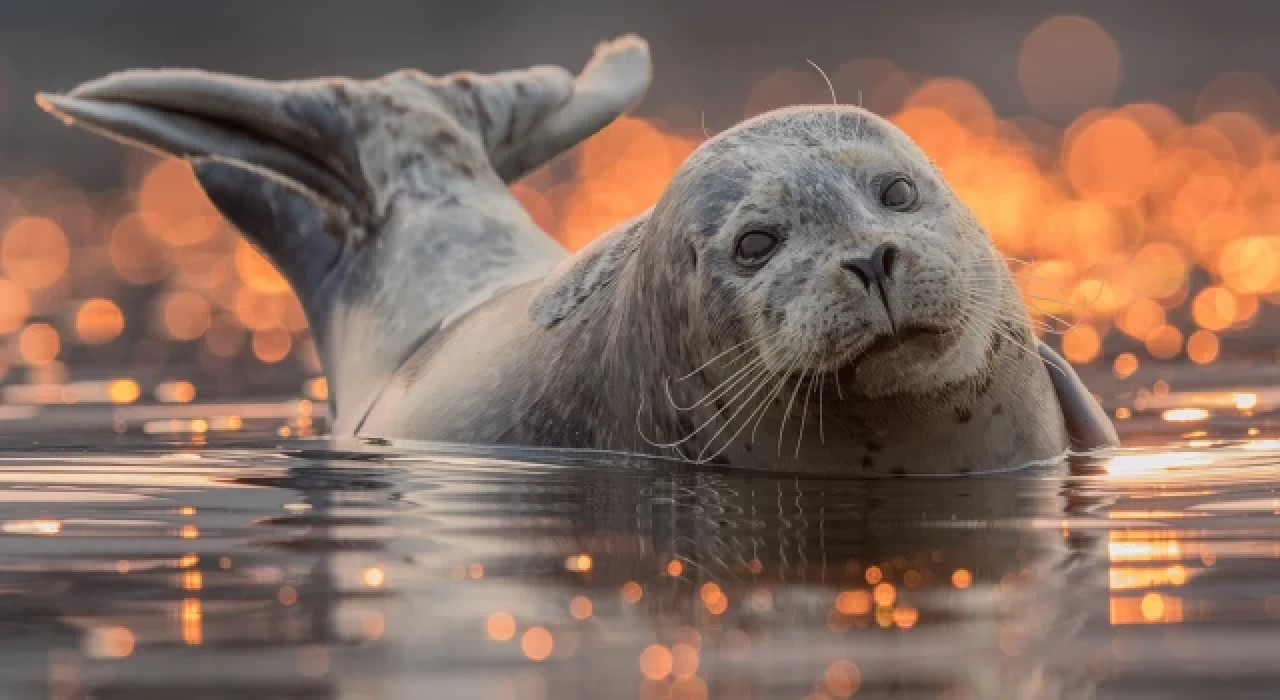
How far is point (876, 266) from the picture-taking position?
6.65 metres

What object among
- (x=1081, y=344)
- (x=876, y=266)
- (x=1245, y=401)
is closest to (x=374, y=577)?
(x=876, y=266)

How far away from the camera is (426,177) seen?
33.9 feet

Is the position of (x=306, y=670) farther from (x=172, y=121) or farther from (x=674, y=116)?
(x=674, y=116)

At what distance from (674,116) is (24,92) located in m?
7.59

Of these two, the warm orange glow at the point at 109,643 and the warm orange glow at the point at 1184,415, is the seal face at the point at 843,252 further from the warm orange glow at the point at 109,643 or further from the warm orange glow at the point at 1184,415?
the warm orange glow at the point at 109,643

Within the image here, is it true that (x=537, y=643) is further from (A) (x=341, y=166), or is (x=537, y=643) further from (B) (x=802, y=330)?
(A) (x=341, y=166)

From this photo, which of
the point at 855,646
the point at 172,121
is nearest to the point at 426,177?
the point at 172,121

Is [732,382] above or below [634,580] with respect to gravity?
above

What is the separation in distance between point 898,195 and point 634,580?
1.96 m

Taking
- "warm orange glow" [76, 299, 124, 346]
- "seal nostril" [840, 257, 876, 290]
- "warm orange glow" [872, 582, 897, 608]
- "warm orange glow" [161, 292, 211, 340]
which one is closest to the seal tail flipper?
"warm orange glow" [76, 299, 124, 346]

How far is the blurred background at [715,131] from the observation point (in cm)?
1259

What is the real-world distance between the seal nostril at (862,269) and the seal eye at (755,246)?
0.41 metres

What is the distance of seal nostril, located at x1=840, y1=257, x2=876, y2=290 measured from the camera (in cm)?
664

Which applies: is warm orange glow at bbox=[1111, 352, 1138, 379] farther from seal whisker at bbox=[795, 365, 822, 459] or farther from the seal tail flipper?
seal whisker at bbox=[795, 365, 822, 459]
